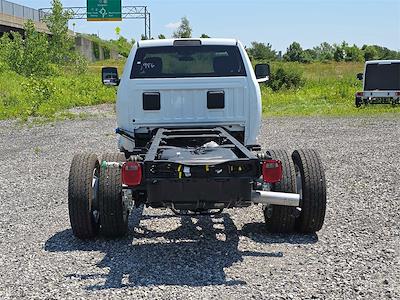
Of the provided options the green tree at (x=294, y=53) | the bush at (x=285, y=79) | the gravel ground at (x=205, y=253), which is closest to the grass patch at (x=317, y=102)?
the bush at (x=285, y=79)

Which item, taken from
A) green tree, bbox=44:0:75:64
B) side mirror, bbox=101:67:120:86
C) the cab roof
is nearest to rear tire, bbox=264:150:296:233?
the cab roof

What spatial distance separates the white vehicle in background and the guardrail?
1306 inches

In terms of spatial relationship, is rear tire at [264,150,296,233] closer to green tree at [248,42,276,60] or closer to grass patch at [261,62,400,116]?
grass patch at [261,62,400,116]

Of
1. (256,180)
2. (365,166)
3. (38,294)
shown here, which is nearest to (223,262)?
(256,180)

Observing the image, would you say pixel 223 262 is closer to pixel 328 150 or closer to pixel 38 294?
pixel 38 294

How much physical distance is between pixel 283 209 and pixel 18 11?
5098cm

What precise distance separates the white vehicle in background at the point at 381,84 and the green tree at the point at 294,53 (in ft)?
181

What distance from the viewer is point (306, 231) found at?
6.23 metres

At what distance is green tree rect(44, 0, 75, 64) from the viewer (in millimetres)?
44347

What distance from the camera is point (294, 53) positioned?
85.6 meters

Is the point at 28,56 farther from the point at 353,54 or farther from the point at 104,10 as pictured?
the point at 353,54

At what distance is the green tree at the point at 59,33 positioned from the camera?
145 feet

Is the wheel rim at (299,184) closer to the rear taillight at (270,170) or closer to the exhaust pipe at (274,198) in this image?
the exhaust pipe at (274,198)

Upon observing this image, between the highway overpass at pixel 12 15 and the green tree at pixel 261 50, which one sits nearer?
the highway overpass at pixel 12 15
